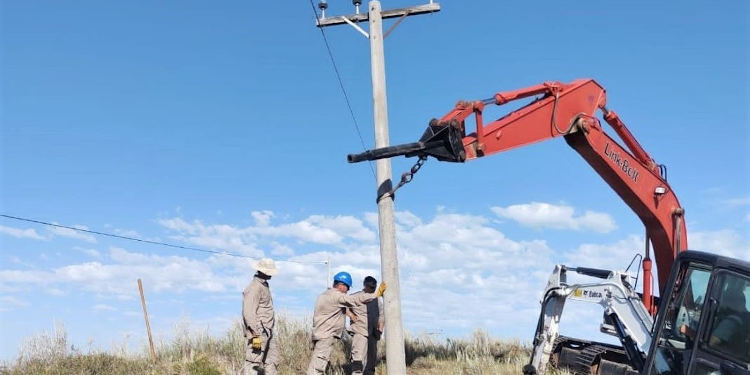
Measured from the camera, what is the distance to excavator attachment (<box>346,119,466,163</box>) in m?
8.98

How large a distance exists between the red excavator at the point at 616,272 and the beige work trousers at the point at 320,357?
3167 mm

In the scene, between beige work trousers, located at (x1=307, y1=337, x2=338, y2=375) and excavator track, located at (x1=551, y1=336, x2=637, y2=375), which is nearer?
excavator track, located at (x1=551, y1=336, x2=637, y2=375)

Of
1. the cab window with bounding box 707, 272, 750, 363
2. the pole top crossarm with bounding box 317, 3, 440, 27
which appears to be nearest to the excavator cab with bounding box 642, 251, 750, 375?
the cab window with bounding box 707, 272, 750, 363

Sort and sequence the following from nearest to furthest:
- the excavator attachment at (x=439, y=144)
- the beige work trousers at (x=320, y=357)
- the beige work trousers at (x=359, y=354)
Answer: the excavator attachment at (x=439, y=144), the beige work trousers at (x=320, y=357), the beige work trousers at (x=359, y=354)

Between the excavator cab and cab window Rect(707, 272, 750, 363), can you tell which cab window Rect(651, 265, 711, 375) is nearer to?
the excavator cab

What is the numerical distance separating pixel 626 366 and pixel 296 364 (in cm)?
595

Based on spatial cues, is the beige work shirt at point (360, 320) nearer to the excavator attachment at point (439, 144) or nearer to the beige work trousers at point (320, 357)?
the beige work trousers at point (320, 357)

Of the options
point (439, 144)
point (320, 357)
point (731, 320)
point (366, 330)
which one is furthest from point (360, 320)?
point (731, 320)

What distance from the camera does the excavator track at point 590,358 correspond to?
11.2m

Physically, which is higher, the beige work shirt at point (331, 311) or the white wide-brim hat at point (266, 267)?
the white wide-brim hat at point (266, 267)

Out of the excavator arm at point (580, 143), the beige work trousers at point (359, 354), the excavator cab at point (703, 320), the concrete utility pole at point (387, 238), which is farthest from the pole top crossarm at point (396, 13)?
the excavator cab at point (703, 320)

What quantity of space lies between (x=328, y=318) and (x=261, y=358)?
1.23 metres

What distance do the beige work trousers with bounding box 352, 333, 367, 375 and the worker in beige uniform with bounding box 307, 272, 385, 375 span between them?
42 cm

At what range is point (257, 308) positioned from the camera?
11.8 metres
